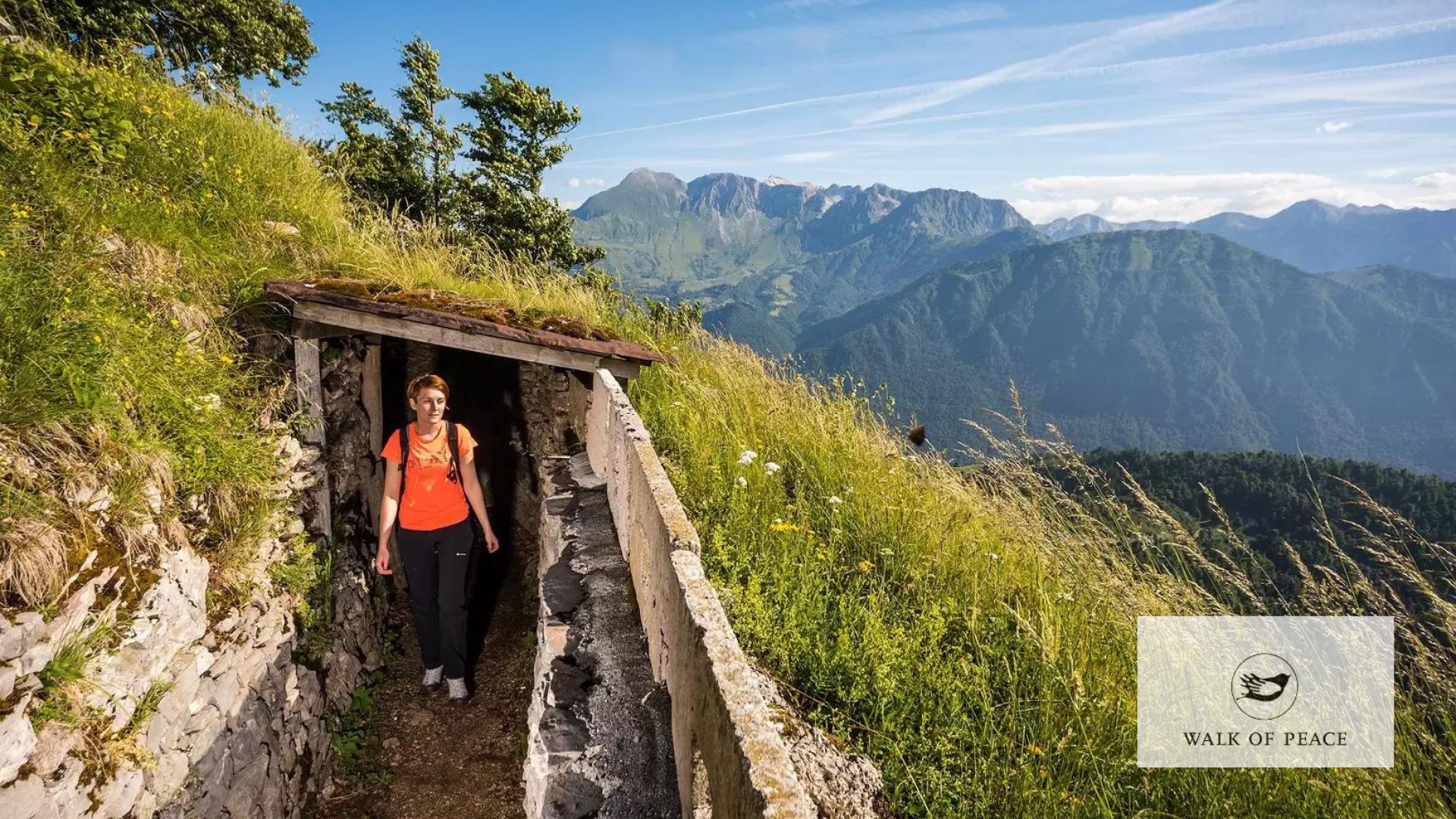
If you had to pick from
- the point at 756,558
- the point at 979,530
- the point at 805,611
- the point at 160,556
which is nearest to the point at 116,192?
the point at 160,556

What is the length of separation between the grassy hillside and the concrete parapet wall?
0.39m

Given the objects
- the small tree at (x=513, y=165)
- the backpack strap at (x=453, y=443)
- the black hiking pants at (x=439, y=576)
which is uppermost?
the small tree at (x=513, y=165)

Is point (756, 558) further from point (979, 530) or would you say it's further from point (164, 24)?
point (164, 24)

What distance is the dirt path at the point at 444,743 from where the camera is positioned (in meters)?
4.99

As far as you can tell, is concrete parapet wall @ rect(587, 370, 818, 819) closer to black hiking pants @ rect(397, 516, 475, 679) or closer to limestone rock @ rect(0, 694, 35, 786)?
black hiking pants @ rect(397, 516, 475, 679)

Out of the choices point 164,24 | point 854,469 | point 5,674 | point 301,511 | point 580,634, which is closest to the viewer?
point 5,674

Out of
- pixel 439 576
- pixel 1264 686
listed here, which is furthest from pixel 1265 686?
pixel 439 576

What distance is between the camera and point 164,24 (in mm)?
11664

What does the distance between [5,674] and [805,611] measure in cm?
311

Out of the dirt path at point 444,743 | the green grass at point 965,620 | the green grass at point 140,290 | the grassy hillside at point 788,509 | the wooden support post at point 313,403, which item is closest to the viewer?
the green grass at point 965,620

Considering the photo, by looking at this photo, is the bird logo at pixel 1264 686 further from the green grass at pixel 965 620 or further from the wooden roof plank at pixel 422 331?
the wooden roof plank at pixel 422 331

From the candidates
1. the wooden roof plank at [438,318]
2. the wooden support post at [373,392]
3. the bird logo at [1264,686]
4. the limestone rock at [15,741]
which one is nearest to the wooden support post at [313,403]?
the wooden roof plank at [438,318]

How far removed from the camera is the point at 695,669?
7.89 feet

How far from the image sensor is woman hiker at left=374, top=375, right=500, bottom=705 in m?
4.44
